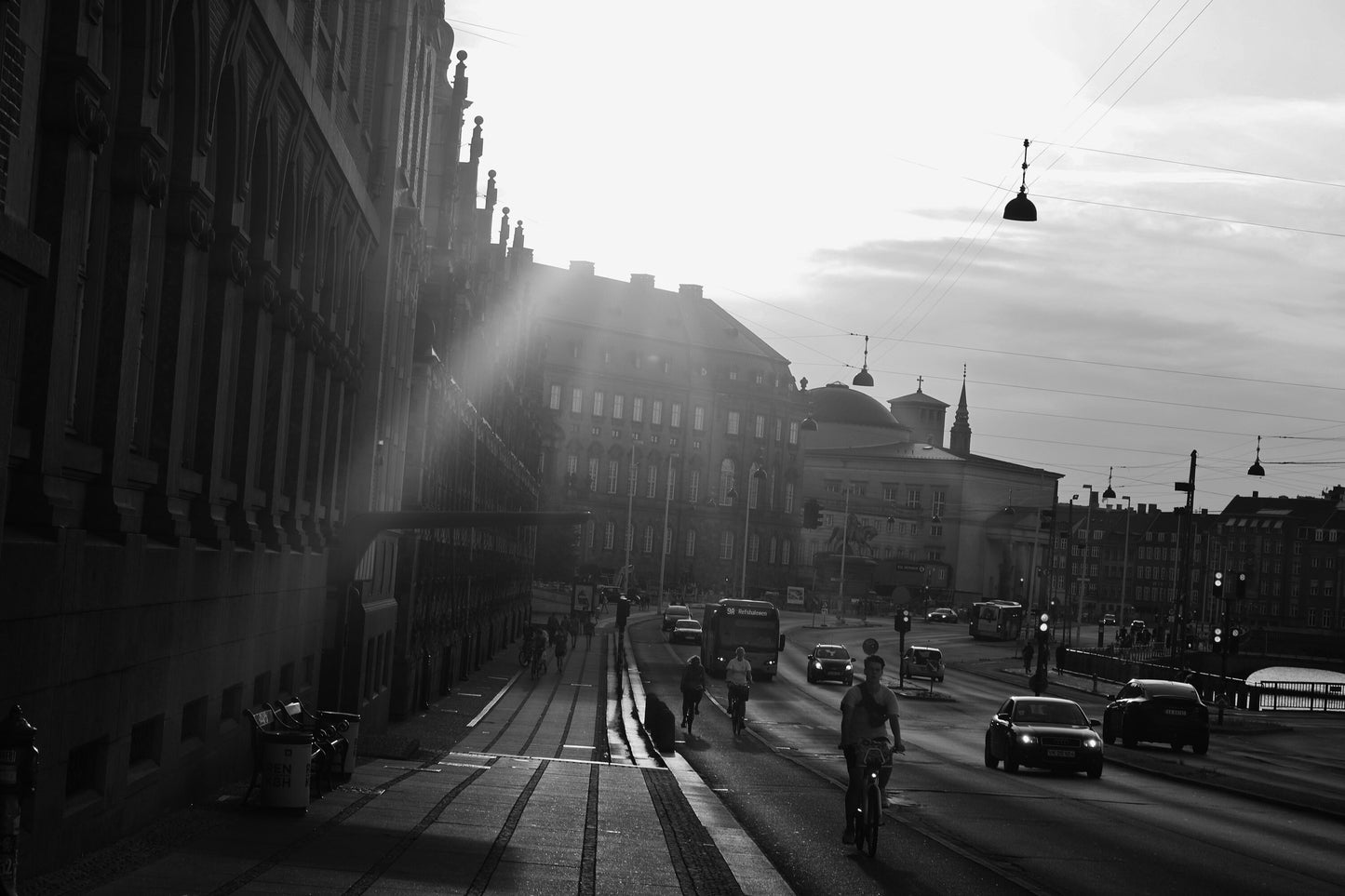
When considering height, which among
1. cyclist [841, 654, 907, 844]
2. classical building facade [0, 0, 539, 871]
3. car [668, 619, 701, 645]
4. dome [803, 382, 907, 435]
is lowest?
car [668, 619, 701, 645]

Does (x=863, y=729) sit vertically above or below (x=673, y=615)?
above

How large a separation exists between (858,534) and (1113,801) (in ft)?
421

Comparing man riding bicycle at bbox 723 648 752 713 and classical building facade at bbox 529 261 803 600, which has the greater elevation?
classical building facade at bbox 529 261 803 600

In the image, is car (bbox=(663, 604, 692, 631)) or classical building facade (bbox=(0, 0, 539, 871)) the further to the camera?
car (bbox=(663, 604, 692, 631))

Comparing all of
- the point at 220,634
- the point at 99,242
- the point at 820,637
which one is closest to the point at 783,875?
the point at 220,634

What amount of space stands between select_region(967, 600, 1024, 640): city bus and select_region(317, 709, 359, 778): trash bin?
314ft

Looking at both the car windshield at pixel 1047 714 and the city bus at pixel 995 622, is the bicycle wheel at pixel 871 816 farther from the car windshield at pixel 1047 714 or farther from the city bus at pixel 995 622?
the city bus at pixel 995 622

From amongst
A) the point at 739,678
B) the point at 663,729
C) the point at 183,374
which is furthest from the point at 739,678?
the point at 183,374

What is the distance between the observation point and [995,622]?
111125 mm

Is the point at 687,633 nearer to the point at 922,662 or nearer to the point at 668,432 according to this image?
the point at 922,662

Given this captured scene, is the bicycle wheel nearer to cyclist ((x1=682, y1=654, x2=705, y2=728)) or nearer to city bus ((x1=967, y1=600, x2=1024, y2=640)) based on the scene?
cyclist ((x1=682, y1=654, x2=705, y2=728))

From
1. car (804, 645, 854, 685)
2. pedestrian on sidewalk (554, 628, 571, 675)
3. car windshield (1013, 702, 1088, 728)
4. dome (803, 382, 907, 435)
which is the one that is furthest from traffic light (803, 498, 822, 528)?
dome (803, 382, 907, 435)

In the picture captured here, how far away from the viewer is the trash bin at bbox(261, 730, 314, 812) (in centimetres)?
1447

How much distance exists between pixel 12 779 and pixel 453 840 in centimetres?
599
